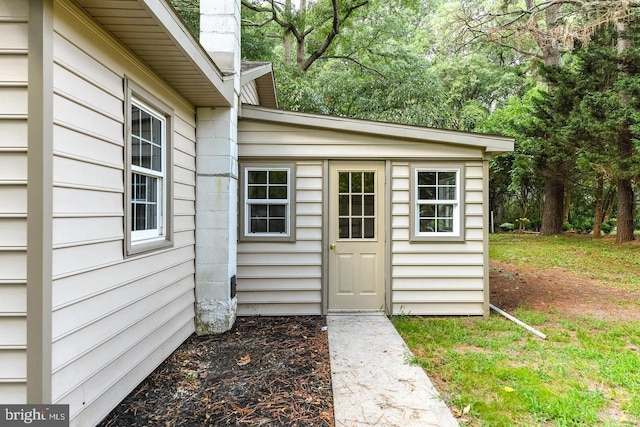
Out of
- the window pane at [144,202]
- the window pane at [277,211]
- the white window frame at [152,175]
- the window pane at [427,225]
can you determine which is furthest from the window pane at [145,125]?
the window pane at [427,225]

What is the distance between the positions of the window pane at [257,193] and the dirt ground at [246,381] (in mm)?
1620

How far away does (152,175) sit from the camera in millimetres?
3152

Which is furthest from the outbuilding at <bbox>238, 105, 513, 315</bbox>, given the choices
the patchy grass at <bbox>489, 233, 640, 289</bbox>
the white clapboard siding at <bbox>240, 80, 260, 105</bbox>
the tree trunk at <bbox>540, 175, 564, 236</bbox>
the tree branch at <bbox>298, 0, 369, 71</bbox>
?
the tree trunk at <bbox>540, 175, 564, 236</bbox>

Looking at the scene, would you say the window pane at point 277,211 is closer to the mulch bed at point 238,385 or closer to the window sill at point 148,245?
the mulch bed at point 238,385

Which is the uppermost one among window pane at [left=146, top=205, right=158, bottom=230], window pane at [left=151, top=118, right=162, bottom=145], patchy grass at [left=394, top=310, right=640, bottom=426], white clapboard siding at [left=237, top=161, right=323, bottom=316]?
window pane at [left=151, top=118, right=162, bottom=145]

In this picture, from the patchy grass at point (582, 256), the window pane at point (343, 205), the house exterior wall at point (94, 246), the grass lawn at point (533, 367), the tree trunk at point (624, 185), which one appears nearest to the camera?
the house exterior wall at point (94, 246)

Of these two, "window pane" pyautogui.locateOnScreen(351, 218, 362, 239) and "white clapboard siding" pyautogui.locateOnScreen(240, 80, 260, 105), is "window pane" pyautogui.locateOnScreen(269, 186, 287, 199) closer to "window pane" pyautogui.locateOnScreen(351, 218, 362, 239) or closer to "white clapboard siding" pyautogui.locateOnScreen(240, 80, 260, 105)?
"window pane" pyautogui.locateOnScreen(351, 218, 362, 239)

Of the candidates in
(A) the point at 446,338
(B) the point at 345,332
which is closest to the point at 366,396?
(B) the point at 345,332

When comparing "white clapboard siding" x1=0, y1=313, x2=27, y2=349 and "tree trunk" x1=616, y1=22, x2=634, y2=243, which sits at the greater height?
"tree trunk" x1=616, y1=22, x2=634, y2=243

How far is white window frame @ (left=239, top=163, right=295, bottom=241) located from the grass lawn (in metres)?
1.88

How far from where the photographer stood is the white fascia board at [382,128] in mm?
4684

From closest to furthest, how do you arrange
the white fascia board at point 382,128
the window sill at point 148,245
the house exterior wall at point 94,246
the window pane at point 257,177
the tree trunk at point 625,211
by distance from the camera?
the house exterior wall at point 94,246 → the window sill at point 148,245 → the white fascia board at point 382,128 → the window pane at point 257,177 → the tree trunk at point 625,211

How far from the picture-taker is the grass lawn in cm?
259

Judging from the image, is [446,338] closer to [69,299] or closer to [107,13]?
[69,299]
